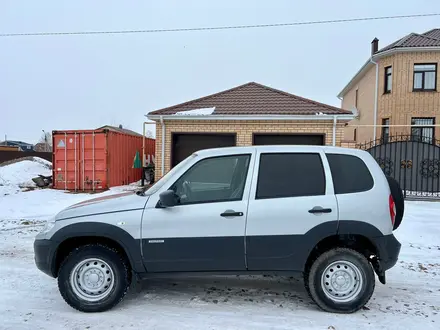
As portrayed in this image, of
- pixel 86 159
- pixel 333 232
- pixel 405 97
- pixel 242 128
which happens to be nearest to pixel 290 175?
pixel 333 232

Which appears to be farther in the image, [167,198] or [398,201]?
[398,201]

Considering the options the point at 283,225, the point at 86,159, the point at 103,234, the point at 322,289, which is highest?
the point at 86,159

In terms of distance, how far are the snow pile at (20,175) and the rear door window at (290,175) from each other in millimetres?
12191

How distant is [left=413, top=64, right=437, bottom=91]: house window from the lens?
1769 centimetres

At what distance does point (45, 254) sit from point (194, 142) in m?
9.72

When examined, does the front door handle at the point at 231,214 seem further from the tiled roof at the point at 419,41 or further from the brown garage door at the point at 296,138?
the tiled roof at the point at 419,41

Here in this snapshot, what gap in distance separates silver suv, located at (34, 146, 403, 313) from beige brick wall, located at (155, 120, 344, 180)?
29.2ft

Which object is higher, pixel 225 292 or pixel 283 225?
pixel 283 225

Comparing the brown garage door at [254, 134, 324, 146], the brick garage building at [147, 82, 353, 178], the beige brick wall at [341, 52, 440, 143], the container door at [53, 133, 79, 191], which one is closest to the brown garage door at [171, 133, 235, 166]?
the brick garage building at [147, 82, 353, 178]

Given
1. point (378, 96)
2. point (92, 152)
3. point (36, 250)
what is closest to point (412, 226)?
point (36, 250)

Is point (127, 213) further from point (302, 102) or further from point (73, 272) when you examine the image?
point (302, 102)

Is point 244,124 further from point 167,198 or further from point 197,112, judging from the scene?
point 167,198

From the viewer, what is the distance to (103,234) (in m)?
3.65

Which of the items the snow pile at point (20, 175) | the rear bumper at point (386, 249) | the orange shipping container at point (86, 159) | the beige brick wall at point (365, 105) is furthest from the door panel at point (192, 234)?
the beige brick wall at point (365, 105)
